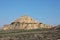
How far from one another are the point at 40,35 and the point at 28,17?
237ft

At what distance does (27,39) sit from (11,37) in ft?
7.24

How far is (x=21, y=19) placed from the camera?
308 ft

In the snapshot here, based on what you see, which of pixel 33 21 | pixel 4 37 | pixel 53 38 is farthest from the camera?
pixel 33 21

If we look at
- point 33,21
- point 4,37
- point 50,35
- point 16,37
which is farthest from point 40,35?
point 33,21

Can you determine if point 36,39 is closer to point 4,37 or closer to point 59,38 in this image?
point 59,38

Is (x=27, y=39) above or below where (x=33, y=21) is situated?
below

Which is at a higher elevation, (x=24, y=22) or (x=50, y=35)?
(x=24, y=22)

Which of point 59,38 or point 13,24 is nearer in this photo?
point 59,38

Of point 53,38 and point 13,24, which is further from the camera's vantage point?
point 13,24

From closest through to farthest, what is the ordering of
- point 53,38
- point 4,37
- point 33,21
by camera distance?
1. point 53,38
2. point 4,37
3. point 33,21

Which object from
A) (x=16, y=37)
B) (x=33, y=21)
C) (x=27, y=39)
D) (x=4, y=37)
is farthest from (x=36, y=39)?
(x=33, y=21)

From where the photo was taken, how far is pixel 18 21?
93.8m

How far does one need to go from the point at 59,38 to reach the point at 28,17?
7333 centimetres

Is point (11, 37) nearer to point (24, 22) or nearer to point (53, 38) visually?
point (53, 38)
